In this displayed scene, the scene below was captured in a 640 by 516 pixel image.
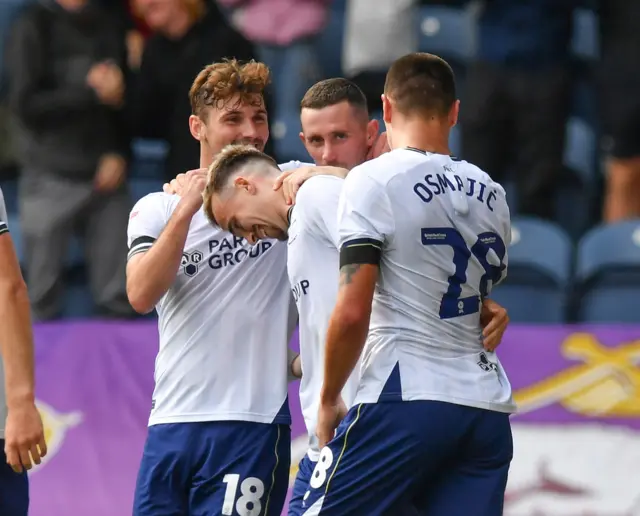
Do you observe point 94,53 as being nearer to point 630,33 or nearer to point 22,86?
point 22,86

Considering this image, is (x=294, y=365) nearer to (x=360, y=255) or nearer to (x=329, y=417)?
(x=329, y=417)

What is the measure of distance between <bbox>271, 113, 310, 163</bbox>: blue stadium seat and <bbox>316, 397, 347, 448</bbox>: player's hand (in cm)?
508

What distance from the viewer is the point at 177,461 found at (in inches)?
183

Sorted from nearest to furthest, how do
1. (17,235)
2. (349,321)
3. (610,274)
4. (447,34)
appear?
(349,321)
(610,274)
(17,235)
(447,34)

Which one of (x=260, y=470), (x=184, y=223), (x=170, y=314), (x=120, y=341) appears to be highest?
(x=184, y=223)

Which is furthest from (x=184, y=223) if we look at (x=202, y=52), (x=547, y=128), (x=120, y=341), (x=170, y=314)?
(x=547, y=128)

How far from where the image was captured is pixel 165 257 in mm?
4555

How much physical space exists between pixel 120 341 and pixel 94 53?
2121 millimetres

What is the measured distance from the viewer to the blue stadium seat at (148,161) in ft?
31.6

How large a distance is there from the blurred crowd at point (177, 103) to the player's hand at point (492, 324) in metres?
4.19

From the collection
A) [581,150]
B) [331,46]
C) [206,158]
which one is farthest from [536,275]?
[206,158]

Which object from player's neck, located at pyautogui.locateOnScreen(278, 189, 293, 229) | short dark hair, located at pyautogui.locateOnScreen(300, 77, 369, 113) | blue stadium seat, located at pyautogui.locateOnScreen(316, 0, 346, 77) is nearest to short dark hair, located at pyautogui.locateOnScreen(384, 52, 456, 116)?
player's neck, located at pyautogui.locateOnScreen(278, 189, 293, 229)

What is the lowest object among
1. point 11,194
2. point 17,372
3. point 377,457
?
point 11,194

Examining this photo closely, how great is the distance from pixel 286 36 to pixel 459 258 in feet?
20.0
